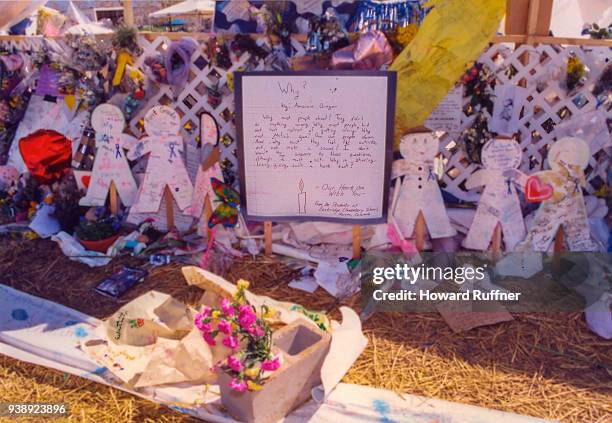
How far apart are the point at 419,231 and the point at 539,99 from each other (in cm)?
138

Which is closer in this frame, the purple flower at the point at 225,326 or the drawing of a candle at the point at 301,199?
the purple flower at the point at 225,326

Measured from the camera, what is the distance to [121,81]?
433cm

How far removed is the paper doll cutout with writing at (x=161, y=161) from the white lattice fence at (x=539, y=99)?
1987 mm

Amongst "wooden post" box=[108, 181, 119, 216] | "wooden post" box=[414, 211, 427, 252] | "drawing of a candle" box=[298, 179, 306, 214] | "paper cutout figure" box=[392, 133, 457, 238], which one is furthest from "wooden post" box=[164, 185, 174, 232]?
"wooden post" box=[414, 211, 427, 252]

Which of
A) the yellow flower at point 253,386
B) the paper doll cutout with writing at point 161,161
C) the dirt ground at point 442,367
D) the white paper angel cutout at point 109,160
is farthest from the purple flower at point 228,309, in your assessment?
the white paper angel cutout at point 109,160

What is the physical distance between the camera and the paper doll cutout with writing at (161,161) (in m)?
4.02

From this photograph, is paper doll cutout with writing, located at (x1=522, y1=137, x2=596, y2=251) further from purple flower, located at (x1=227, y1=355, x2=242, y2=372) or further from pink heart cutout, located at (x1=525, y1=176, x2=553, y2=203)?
purple flower, located at (x1=227, y1=355, x2=242, y2=372)

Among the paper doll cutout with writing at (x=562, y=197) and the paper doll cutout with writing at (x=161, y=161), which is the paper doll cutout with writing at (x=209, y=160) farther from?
the paper doll cutout with writing at (x=562, y=197)

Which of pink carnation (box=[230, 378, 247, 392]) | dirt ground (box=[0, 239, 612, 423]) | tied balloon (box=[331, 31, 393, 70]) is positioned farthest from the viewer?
tied balloon (box=[331, 31, 393, 70])

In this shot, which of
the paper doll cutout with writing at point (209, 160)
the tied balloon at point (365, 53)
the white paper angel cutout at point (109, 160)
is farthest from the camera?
the white paper angel cutout at point (109, 160)

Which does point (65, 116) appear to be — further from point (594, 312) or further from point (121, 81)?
point (594, 312)

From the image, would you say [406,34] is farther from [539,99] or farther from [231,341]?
[231,341]

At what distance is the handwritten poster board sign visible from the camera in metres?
3.65

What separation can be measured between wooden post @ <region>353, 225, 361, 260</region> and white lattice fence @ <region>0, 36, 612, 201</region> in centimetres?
91
